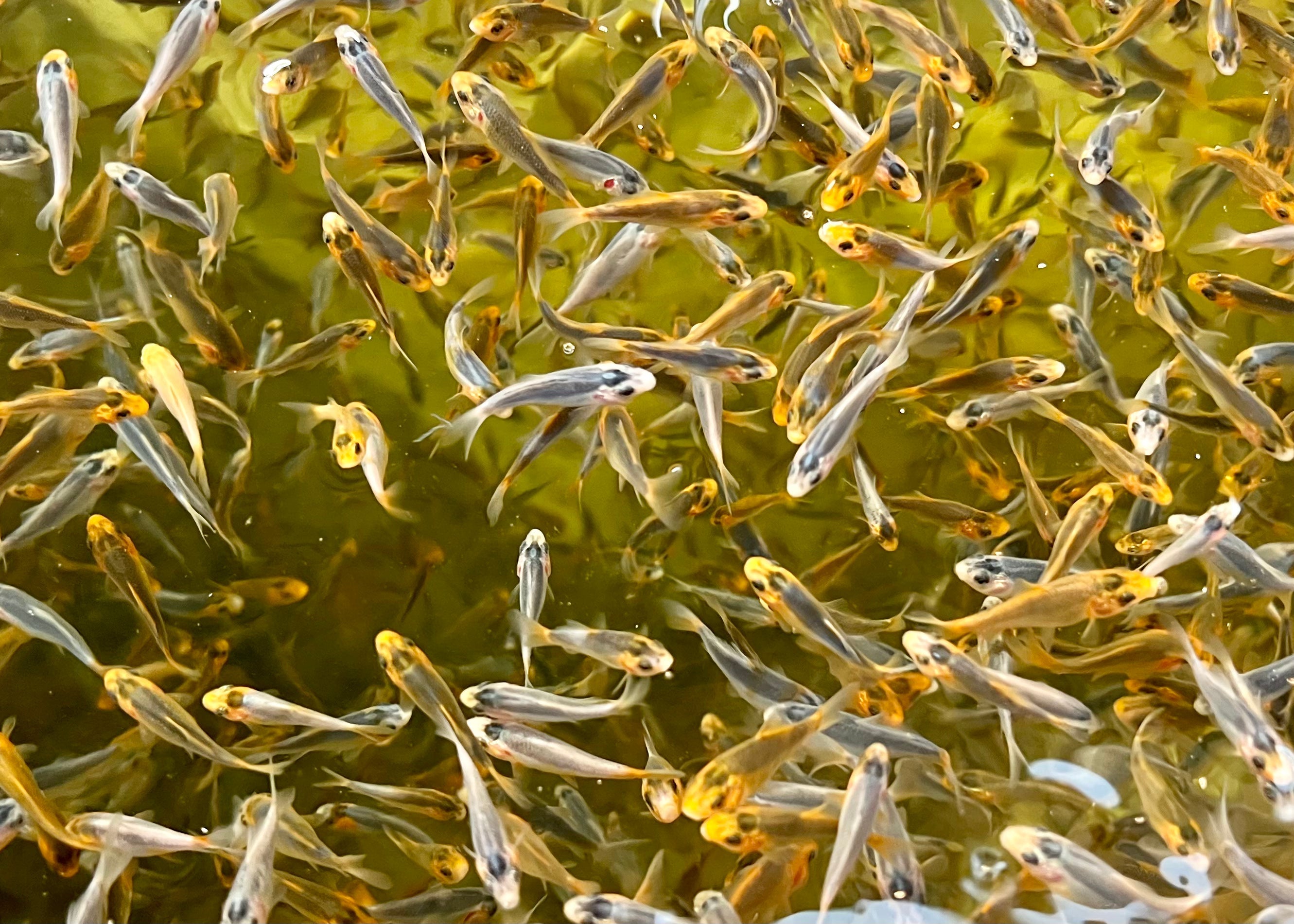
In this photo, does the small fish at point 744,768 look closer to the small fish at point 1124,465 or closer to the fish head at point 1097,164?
the small fish at point 1124,465

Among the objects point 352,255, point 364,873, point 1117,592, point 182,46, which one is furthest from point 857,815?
point 182,46

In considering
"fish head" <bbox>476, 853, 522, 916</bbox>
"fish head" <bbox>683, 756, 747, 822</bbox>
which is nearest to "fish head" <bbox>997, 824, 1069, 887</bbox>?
"fish head" <bbox>683, 756, 747, 822</bbox>

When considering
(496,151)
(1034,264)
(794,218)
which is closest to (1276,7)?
(1034,264)

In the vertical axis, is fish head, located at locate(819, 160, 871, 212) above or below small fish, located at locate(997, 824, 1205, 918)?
above

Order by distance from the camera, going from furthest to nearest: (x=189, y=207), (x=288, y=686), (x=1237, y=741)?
(x=288, y=686)
(x=189, y=207)
(x=1237, y=741)

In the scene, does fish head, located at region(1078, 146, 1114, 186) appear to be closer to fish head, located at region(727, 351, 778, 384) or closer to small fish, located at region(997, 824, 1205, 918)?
fish head, located at region(727, 351, 778, 384)

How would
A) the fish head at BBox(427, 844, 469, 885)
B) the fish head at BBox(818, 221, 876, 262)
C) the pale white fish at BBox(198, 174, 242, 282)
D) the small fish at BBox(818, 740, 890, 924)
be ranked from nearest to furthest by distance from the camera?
the small fish at BBox(818, 740, 890, 924)
the fish head at BBox(818, 221, 876, 262)
the fish head at BBox(427, 844, 469, 885)
the pale white fish at BBox(198, 174, 242, 282)

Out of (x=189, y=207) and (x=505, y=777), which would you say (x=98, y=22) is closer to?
(x=189, y=207)
